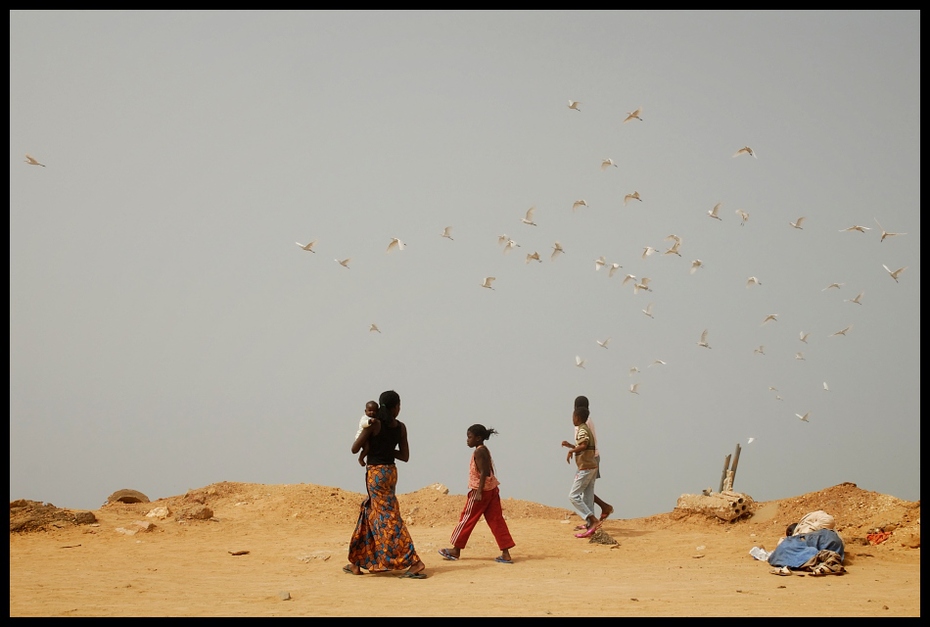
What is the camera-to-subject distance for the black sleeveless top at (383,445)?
8.61 meters

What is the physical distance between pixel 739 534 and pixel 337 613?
866 cm

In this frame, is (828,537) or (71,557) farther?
(71,557)

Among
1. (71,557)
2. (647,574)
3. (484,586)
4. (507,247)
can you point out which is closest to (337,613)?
(484,586)

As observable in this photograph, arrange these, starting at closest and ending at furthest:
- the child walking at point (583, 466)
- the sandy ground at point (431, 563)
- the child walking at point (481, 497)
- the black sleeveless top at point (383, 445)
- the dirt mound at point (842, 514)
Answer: the sandy ground at point (431, 563) < the black sleeveless top at point (383, 445) < the child walking at point (481, 497) < the child walking at point (583, 466) < the dirt mound at point (842, 514)

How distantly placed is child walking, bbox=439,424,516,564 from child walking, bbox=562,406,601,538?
217 cm

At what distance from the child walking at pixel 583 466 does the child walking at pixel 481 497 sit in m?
2.17

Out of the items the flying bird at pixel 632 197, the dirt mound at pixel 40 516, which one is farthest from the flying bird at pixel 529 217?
the dirt mound at pixel 40 516

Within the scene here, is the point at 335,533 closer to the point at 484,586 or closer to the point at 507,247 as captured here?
the point at 484,586

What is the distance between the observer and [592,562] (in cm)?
1052

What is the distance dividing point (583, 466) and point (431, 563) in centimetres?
302

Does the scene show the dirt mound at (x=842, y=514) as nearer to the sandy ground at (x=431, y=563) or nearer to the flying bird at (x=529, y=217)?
the sandy ground at (x=431, y=563)

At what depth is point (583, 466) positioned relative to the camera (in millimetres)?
11883

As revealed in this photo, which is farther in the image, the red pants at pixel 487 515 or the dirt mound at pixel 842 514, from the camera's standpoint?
the dirt mound at pixel 842 514

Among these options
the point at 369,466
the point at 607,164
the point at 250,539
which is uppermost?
the point at 607,164
